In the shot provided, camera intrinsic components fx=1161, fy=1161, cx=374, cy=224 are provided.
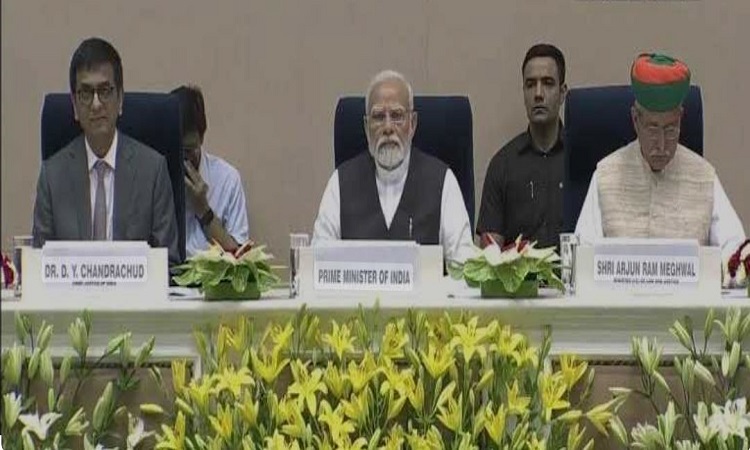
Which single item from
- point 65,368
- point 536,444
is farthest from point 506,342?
point 65,368

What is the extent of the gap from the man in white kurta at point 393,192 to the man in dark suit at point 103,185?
0.44 metres

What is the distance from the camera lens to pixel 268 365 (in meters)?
1.95

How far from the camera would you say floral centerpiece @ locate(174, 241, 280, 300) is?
207 centimetres

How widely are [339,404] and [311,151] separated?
7.52 ft

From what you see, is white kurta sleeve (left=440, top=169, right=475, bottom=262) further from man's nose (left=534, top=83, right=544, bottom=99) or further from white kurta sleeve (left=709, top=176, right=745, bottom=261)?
man's nose (left=534, top=83, right=544, bottom=99)

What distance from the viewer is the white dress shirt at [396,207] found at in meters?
3.07

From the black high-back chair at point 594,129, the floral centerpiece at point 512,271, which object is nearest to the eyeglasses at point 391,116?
the black high-back chair at point 594,129

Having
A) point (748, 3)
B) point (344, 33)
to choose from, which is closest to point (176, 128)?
point (344, 33)

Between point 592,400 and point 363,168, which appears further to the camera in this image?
point 363,168

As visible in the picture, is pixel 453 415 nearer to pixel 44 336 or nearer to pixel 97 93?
pixel 44 336

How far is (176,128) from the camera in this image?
320 cm

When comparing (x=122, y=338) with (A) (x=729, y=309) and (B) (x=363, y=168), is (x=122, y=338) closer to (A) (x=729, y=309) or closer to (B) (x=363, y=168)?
(A) (x=729, y=309)

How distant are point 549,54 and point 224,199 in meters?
1.20

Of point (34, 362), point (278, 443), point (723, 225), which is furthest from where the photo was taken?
point (723, 225)
